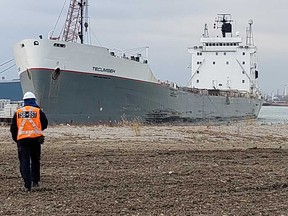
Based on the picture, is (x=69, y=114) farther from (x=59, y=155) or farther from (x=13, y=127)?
(x=13, y=127)

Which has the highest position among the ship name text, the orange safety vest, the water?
the ship name text

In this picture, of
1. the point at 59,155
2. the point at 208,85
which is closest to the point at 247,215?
the point at 59,155

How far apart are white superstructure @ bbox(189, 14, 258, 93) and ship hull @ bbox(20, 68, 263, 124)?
15.5m

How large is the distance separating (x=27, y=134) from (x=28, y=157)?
343mm

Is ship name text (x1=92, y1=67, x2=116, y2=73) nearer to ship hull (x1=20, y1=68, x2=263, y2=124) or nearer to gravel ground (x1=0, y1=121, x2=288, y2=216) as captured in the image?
ship hull (x1=20, y1=68, x2=263, y2=124)

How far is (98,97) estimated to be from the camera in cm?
3088

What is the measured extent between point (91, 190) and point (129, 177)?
128 cm

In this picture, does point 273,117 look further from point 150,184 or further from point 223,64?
point 150,184

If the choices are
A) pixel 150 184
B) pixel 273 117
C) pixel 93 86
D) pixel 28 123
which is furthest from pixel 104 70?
pixel 273 117

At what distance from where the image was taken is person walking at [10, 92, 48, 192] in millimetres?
7605

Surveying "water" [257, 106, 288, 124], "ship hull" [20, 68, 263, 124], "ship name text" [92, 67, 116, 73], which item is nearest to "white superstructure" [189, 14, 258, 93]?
"water" [257, 106, 288, 124]

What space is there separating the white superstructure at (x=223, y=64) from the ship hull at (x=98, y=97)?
15.5 m

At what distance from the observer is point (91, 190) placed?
7.60m

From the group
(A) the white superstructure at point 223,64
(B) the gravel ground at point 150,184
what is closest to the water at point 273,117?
(A) the white superstructure at point 223,64
